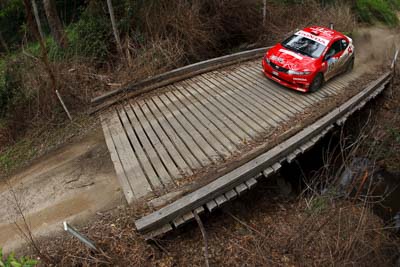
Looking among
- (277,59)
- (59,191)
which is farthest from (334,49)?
(59,191)

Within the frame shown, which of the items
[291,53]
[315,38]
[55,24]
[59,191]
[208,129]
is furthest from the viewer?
[55,24]

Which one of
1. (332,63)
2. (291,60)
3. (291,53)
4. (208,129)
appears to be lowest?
(208,129)

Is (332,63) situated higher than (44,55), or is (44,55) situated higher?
(44,55)

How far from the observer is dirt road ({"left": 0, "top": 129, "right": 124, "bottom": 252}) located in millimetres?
5316

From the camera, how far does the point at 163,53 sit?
987 centimetres

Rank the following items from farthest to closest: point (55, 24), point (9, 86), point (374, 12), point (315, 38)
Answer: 1. point (374, 12)
2. point (55, 24)
3. point (315, 38)
4. point (9, 86)

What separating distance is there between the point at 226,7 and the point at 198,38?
2.31 meters

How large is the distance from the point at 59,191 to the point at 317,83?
27.1 ft

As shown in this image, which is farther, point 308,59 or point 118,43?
point 118,43

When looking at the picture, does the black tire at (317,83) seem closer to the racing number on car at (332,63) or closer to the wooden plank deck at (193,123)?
the wooden plank deck at (193,123)

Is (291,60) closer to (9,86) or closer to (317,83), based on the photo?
(317,83)

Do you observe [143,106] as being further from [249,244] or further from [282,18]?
[282,18]

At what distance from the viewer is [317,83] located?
28.2ft

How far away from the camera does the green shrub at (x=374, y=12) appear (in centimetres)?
1623
